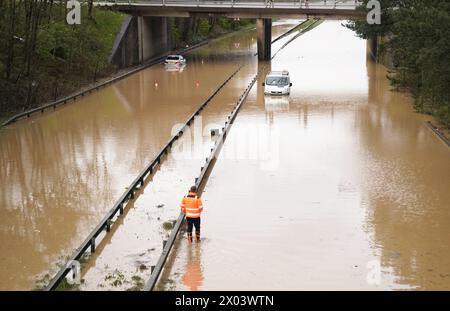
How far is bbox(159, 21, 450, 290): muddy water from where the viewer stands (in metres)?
15.1

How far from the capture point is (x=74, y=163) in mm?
25141

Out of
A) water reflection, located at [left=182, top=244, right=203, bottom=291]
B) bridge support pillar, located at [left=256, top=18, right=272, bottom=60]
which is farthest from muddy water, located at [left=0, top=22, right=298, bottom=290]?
bridge support pillar, located at [left=256, top=18, right=272, bottom=60]

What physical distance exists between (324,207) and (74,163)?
10013mm

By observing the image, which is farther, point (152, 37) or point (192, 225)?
point (152, 37)

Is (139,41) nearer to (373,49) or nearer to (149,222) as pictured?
(373,49)

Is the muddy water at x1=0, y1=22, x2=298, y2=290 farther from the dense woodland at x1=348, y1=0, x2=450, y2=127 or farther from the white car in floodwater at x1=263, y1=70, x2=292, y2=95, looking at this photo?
the dense woodland at x1=348, y1=0, x2=450, y2=127

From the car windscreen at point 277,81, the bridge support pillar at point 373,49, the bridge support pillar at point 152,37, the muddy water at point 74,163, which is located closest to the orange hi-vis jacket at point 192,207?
the muddy water at point 74,163

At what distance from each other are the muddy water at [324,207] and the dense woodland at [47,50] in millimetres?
11832

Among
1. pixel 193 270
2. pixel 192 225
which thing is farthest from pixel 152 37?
pixel 193 270

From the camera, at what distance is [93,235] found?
656 inches
